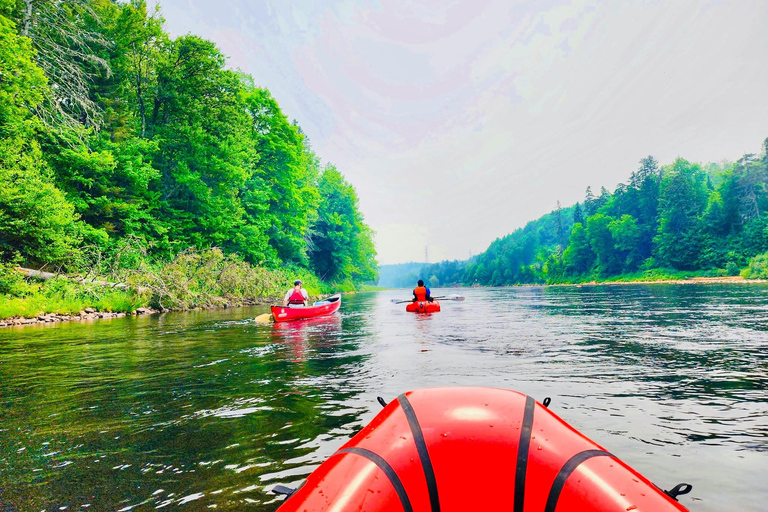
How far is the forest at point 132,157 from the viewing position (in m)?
14.5

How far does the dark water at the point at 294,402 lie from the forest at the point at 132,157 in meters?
6.72

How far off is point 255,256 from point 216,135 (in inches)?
Result: 318

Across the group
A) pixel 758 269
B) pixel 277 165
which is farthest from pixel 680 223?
pixel 277 165

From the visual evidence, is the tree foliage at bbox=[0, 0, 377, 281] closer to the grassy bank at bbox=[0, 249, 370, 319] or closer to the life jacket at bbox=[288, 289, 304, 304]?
the grassy bank at bbox=[0, 249, 370, 319]

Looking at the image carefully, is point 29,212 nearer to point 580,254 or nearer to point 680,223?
point 680,223

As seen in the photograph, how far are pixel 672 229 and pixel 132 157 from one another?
225 ft

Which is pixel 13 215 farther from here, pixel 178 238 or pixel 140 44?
pixel 140 44

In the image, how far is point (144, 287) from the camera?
57.0 feet

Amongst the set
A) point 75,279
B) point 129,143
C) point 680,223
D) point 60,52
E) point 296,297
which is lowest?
point 296,297

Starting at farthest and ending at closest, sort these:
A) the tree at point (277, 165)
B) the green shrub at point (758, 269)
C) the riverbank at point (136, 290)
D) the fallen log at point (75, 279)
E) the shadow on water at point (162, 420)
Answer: the green shrub at point (758, 269)
the tree at point (277, 165)
the fallen log at point (75, 279)
the riverbank at point (136, 290)
the shadow on water at point (162, 420)

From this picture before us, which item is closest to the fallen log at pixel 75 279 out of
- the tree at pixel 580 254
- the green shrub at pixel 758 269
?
the green shrub at pixel 758 269

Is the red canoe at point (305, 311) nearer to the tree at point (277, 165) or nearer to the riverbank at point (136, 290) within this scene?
the riverbank at point (136, 290)

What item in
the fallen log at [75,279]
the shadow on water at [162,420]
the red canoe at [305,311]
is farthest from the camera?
the fallen log at [75,279]

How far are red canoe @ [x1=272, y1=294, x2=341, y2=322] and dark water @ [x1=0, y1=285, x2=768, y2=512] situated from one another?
10.6 feet
